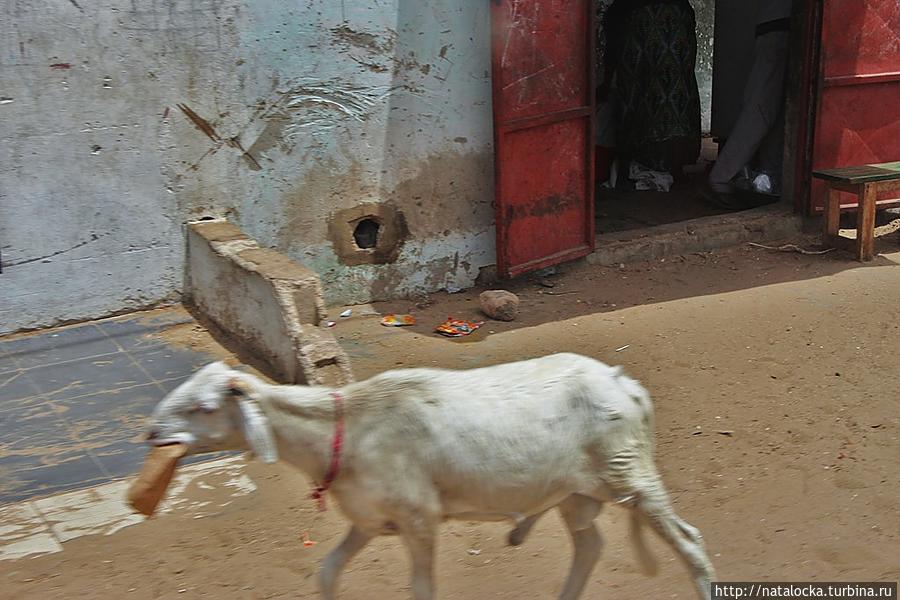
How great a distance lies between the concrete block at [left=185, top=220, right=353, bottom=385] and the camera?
19.5 ft

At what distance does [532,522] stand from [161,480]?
1383mm

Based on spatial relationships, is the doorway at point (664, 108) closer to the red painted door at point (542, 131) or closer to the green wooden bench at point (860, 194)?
the green wooden bench at point (860, 194)

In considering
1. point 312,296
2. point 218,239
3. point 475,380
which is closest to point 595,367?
point 475,380

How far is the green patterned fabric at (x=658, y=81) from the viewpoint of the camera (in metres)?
11.1

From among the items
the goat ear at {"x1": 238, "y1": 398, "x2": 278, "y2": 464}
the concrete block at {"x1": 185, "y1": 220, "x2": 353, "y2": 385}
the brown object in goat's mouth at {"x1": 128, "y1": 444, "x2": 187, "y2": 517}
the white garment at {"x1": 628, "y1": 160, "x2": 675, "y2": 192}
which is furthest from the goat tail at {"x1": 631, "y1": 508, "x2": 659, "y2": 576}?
the white garment at {"x1": 628, "y1": 160, "x2": 675, "y2": 192}

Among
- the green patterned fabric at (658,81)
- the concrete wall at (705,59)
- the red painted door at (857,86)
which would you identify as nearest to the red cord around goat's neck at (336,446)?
the red painted door at (857,86)

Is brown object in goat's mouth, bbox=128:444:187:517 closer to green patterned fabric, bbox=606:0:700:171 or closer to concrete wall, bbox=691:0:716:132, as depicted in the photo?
green patterned fabric, bbox=606:0:700:171

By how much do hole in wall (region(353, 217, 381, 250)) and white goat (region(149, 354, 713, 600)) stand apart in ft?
14.3

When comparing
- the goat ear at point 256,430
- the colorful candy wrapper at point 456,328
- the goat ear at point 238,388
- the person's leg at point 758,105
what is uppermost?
the person's leg at point 758,105

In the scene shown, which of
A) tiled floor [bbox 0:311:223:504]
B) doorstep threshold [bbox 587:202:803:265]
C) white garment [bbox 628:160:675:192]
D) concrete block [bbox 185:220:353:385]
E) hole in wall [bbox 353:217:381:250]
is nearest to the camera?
tiled floor [bbox 0:311:223:504]

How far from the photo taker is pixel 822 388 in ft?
20.7

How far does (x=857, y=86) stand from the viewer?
9383 millimetres

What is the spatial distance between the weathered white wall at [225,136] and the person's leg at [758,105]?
134 inches

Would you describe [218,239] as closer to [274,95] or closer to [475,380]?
[274,95]
